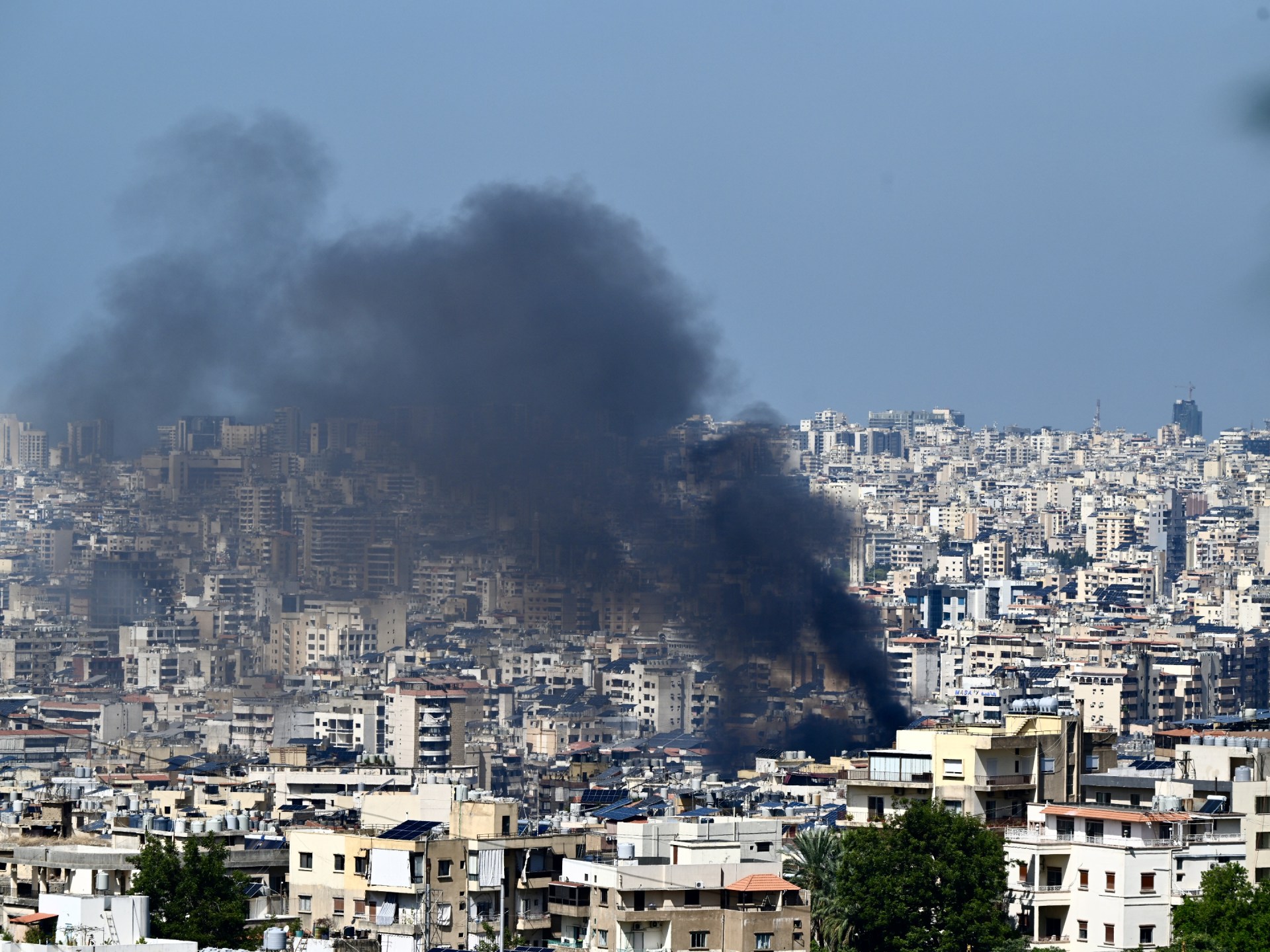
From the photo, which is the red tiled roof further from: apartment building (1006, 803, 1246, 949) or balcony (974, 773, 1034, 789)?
balcony (974, 773, 1034, 789)

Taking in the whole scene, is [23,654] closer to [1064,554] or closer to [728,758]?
[728,758]

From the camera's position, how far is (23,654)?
69062mm

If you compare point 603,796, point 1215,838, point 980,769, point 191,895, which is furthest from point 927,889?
point 603,796

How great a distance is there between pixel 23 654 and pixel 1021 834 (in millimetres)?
54543

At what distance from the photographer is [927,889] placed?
15.8 metres

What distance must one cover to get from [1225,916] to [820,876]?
7.32 feet

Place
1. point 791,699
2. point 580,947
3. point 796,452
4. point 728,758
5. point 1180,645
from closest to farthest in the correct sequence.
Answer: point 580,947 → point 728,758 → point 791,699 → point 1180,645 → point 796,452

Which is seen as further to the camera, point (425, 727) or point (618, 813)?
point (425, 727)

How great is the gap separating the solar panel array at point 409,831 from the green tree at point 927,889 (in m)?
2.67

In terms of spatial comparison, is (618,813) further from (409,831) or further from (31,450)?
(31,450)

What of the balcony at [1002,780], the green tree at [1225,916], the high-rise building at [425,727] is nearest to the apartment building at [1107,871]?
the green tree at [1225,916]

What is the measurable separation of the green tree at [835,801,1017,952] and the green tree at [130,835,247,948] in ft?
10.9

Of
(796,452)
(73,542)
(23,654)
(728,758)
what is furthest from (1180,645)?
(796,452)

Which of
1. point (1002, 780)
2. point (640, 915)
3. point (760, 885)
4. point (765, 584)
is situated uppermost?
point (765, 584)
